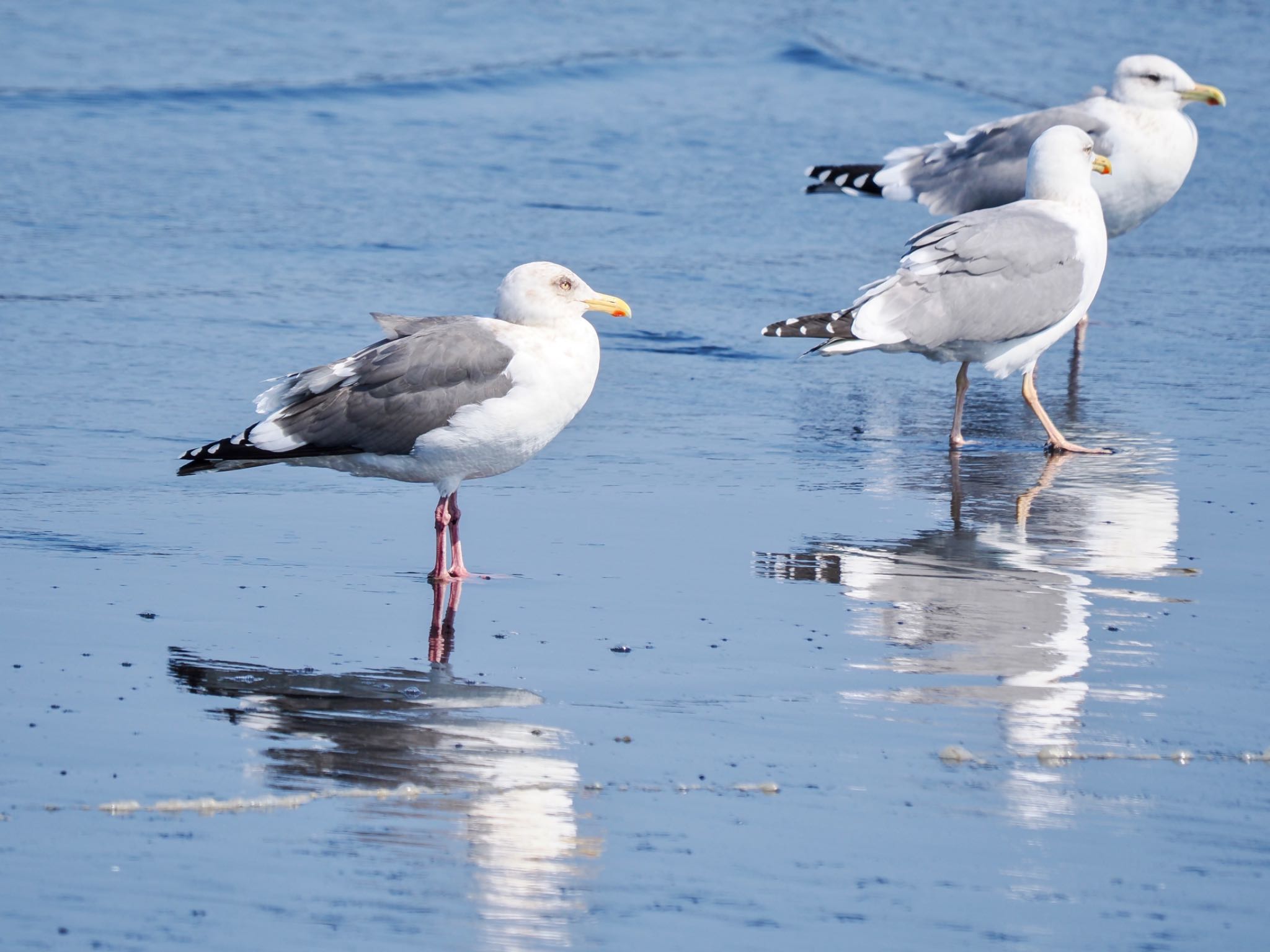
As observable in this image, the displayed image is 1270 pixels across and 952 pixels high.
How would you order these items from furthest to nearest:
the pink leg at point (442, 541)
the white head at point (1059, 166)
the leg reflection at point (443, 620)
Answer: the white head at point (1059, 166)
the pink leg at point (442, 541)
the leg reflection at point (443, 620)

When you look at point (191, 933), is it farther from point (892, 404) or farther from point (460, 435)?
point (892, 404)

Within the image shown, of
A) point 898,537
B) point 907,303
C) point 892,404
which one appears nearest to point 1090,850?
point 898,537

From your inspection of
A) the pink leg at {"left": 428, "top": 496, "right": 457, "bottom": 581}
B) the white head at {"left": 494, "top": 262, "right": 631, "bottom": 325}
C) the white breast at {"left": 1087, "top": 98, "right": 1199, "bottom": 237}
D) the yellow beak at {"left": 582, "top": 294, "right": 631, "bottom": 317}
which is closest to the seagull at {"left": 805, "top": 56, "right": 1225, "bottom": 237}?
the white breast at {"left": 1087, "top": 98, "right": 1199, "bottom": 237}

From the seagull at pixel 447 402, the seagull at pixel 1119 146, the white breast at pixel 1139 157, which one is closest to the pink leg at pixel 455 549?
the seagull at pixel 447 402

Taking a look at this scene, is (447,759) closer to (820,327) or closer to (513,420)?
(513,420)

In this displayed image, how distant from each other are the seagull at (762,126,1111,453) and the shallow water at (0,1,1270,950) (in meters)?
0.37

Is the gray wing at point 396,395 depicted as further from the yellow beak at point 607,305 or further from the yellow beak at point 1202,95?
the yellow beak at point 1202,95

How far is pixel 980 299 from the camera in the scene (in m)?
8.11

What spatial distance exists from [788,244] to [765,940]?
29.4ft

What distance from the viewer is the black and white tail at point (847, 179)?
11.6 meters

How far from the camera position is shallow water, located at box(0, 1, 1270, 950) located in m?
3.76

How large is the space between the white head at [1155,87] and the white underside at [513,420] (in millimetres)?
5414

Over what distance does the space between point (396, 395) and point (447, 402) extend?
7.2 inches

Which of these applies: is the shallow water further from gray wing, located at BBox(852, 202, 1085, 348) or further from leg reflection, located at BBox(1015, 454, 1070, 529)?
gray wing, located at BBox(852, 202, 1085, 348)
